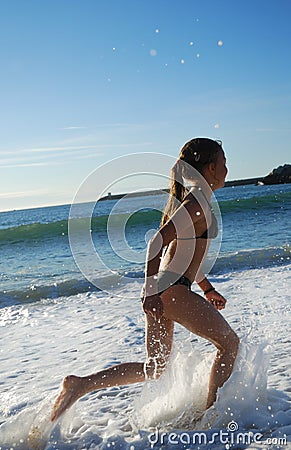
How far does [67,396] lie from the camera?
9.78 ft

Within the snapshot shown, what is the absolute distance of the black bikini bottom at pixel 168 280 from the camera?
9.18ft

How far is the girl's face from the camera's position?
2.93 meters

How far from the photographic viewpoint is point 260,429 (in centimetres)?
295

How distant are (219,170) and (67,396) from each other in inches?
59.0

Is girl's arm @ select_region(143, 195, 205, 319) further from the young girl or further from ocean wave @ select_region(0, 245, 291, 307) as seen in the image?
ocean wave @ select_region(0, 245, 291, 307)

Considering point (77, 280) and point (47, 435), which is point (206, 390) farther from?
point (77, 280)

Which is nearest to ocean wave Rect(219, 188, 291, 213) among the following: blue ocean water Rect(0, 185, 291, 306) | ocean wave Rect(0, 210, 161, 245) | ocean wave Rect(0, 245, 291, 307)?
blue ocean water Rect(0, 185, 291, 306)

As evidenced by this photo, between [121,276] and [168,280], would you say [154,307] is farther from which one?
[121,276]

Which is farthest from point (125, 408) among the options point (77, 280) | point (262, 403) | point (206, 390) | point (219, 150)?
point (77, 280)

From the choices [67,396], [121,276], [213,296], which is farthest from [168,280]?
[121,276]

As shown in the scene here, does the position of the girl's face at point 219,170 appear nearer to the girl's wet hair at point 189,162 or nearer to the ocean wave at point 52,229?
the girl's wet hair at point 189,162

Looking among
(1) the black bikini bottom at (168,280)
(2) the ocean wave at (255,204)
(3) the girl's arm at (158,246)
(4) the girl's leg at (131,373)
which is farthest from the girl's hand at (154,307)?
(2) the ocean wave at (255,204)

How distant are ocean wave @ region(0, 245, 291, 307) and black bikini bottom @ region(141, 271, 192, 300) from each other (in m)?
6.12

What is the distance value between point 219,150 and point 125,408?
69.1 inches
